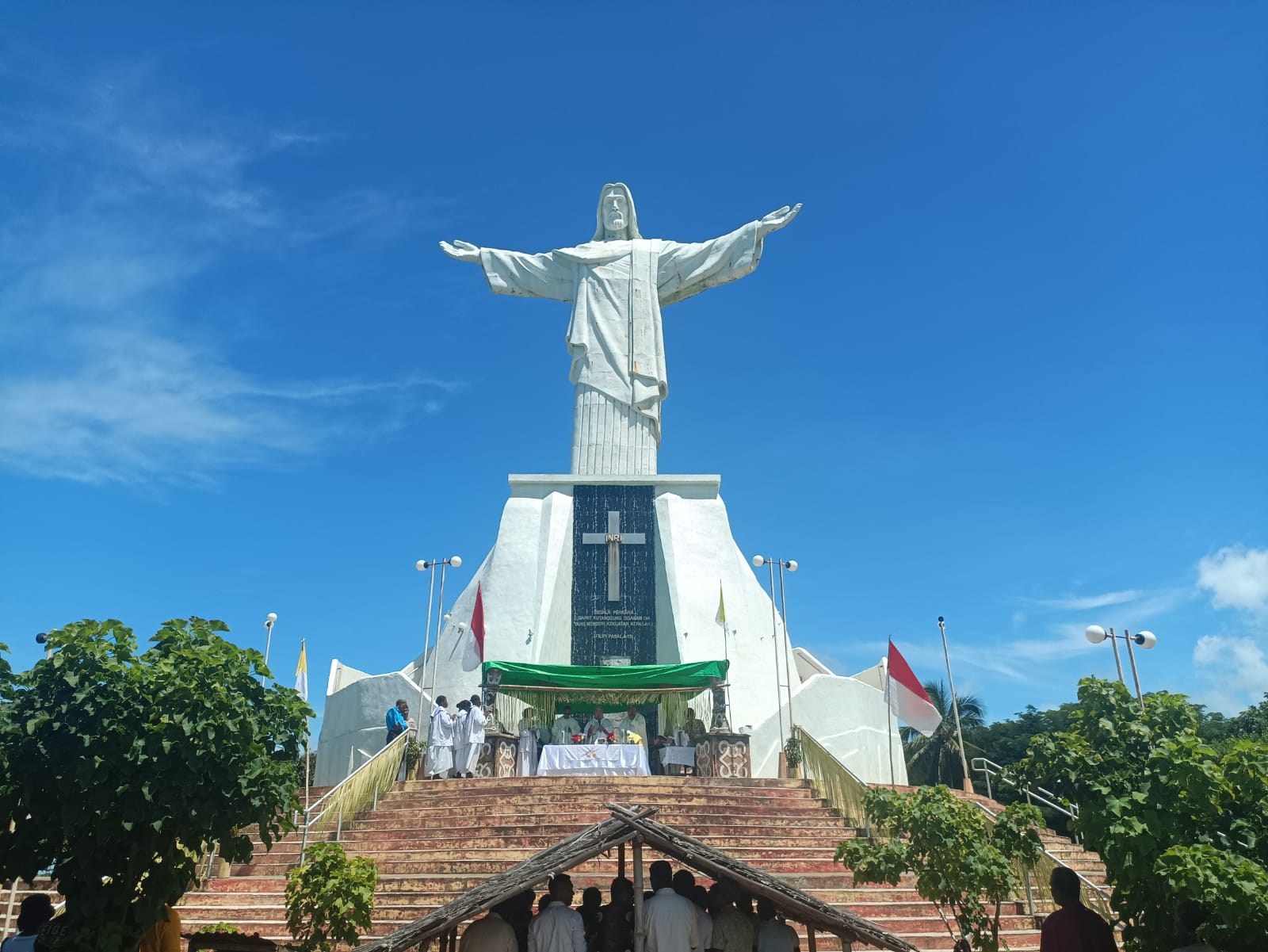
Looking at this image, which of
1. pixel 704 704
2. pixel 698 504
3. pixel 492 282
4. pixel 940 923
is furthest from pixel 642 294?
pixel 940 923

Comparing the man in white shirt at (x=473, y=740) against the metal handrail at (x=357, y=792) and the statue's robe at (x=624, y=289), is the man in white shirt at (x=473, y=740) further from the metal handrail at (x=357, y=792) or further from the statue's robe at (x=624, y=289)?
the statue's robe at (x=624, y=289)

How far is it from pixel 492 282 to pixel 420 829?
51.7 feet

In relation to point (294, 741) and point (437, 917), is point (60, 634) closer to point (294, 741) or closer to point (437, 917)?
point (294, 741)

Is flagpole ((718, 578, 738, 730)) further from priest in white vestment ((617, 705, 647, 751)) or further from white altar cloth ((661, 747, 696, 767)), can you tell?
white altar cloth ((661, 747, 696, 767))

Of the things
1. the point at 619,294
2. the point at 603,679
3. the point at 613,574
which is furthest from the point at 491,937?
the point at 619,294

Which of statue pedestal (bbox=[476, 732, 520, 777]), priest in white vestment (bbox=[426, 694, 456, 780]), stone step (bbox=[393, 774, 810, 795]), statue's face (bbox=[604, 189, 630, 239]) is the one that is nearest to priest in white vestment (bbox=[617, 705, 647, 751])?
statue pedestal (bbox=[476, 732, 520, 777])

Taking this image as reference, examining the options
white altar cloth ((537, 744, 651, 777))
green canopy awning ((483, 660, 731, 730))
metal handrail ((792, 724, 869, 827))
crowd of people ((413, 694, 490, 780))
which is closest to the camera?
metal handrail ((792, 724, 869, 827))

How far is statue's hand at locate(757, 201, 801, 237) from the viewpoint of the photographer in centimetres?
2384

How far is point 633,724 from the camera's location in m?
16.9

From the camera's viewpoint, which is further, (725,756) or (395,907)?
(725,756)

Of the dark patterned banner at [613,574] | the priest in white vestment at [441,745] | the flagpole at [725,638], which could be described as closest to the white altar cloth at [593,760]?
the priest in white vestment at [441,745]

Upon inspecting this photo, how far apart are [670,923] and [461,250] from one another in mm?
21273

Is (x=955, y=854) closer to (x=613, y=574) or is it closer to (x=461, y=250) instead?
(x=613, y=574)

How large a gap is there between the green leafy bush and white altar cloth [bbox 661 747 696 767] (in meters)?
9.01
